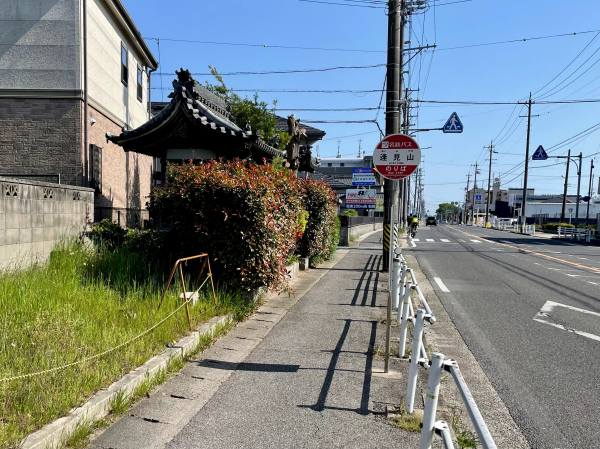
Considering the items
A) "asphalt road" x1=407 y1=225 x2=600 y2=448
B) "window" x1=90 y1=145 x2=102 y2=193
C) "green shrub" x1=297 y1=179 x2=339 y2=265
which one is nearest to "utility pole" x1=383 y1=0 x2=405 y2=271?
"green shrub" x1=297 y1=179 x2=339 y2=265

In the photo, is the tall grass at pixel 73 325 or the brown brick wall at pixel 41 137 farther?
the brown brick wall at pixel 41 137

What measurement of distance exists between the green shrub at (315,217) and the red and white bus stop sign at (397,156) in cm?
385

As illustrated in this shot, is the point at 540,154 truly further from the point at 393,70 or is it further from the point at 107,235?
the point at 107,235

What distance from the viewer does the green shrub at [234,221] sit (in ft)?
21.2

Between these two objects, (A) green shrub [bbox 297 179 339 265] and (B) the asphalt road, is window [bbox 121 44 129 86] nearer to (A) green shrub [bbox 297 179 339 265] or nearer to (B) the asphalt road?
(A) green shrub [bbox 297 179 339 265]

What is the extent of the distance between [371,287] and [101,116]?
10.1 meters

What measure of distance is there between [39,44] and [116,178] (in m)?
4.77

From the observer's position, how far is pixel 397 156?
776cm

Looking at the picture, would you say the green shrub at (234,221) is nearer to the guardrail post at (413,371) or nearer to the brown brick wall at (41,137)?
the guardrail post at (413,371)

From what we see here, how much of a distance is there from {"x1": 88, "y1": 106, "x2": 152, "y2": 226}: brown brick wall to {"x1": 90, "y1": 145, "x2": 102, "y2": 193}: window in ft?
0.59

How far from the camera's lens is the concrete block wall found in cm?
629

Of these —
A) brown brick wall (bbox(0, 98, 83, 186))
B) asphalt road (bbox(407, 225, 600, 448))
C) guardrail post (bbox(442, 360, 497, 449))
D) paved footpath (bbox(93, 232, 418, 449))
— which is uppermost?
brown brick wall (bbox(0, 98, 83, 186))

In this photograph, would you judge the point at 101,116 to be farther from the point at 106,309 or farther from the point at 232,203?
the point at 106,309

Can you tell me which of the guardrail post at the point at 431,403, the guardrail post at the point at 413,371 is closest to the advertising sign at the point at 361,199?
the guardrail post at the point at 413,371
